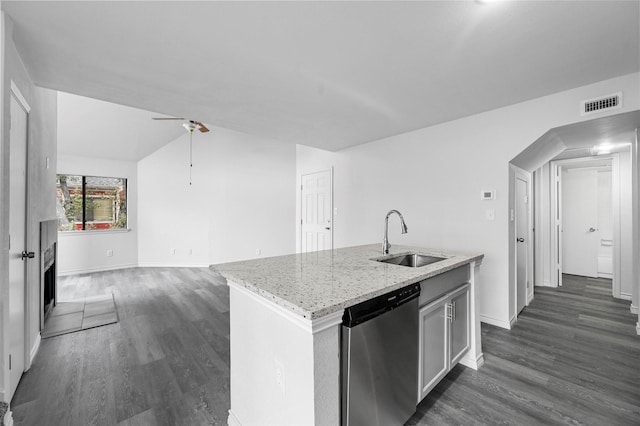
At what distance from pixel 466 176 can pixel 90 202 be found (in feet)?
22.8

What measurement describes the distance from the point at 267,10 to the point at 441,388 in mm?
2665

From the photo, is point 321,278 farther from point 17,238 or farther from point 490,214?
point 490,214

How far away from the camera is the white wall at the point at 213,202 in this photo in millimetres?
5973

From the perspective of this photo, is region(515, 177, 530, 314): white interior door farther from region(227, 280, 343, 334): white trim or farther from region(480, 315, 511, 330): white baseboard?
region(227, 280, 343, 334): white trim

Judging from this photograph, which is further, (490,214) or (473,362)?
(490,214)

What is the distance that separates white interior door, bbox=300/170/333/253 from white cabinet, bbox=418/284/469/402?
3023 mm

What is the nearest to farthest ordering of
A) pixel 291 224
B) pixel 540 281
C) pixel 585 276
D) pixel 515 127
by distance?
1. pixel 515 127
2. pixel 540 281
3. pixel 585 276
4. pixel 291 224

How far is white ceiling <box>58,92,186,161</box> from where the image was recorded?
437 centimetres

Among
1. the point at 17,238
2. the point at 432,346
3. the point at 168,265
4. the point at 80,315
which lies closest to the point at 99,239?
the point at 168,265

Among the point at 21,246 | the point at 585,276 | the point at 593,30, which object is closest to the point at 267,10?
the point at 593,30

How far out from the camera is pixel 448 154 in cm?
329

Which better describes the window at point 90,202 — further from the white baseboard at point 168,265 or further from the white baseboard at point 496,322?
the white baseboard at point 496,322

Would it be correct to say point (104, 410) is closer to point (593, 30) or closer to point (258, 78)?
point (258, 78)

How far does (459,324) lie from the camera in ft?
6.53
